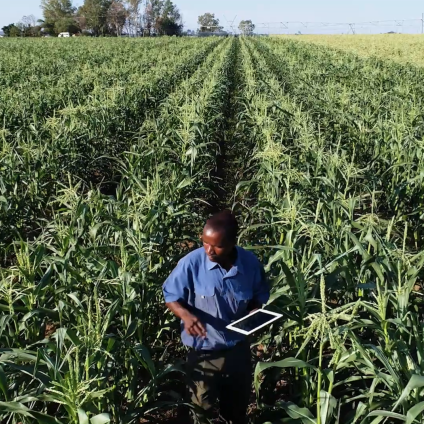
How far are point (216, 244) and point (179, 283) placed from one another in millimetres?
308

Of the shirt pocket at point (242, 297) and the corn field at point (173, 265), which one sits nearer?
the corn field at point (173, 265)

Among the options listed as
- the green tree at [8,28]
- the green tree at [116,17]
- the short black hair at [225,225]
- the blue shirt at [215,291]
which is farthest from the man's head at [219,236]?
the green tree at [116,17]

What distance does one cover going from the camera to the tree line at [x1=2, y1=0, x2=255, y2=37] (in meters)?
77.0

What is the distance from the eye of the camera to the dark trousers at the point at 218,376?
2514 millimetres

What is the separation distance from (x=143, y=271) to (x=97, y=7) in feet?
288

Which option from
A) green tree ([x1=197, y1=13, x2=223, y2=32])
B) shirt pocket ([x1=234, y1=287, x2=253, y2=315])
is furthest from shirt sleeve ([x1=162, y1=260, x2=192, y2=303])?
green tree ([x1=197, y1=13, x2=223, y2=32])

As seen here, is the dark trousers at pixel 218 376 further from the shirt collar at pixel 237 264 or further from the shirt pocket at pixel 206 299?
the shirt collar at pixel 237 264

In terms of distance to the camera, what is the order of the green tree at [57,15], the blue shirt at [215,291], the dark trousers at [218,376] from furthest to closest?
the green tree at [57,15] → the dark trousers at [218,376] → the blue shirt at [215,291]

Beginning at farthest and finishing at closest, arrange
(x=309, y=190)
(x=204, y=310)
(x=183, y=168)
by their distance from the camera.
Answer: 1. (x=183, y=168)
2. (x=309, y=190)
3. (x=204, y=310)

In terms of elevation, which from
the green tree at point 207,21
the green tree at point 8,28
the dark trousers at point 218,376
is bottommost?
the dark trousers at point 218,376

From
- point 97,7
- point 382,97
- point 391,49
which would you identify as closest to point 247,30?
point 97,7

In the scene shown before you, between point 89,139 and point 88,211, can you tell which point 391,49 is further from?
point 88,211

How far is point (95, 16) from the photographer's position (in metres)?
79.0

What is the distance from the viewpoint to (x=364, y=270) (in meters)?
3.15
